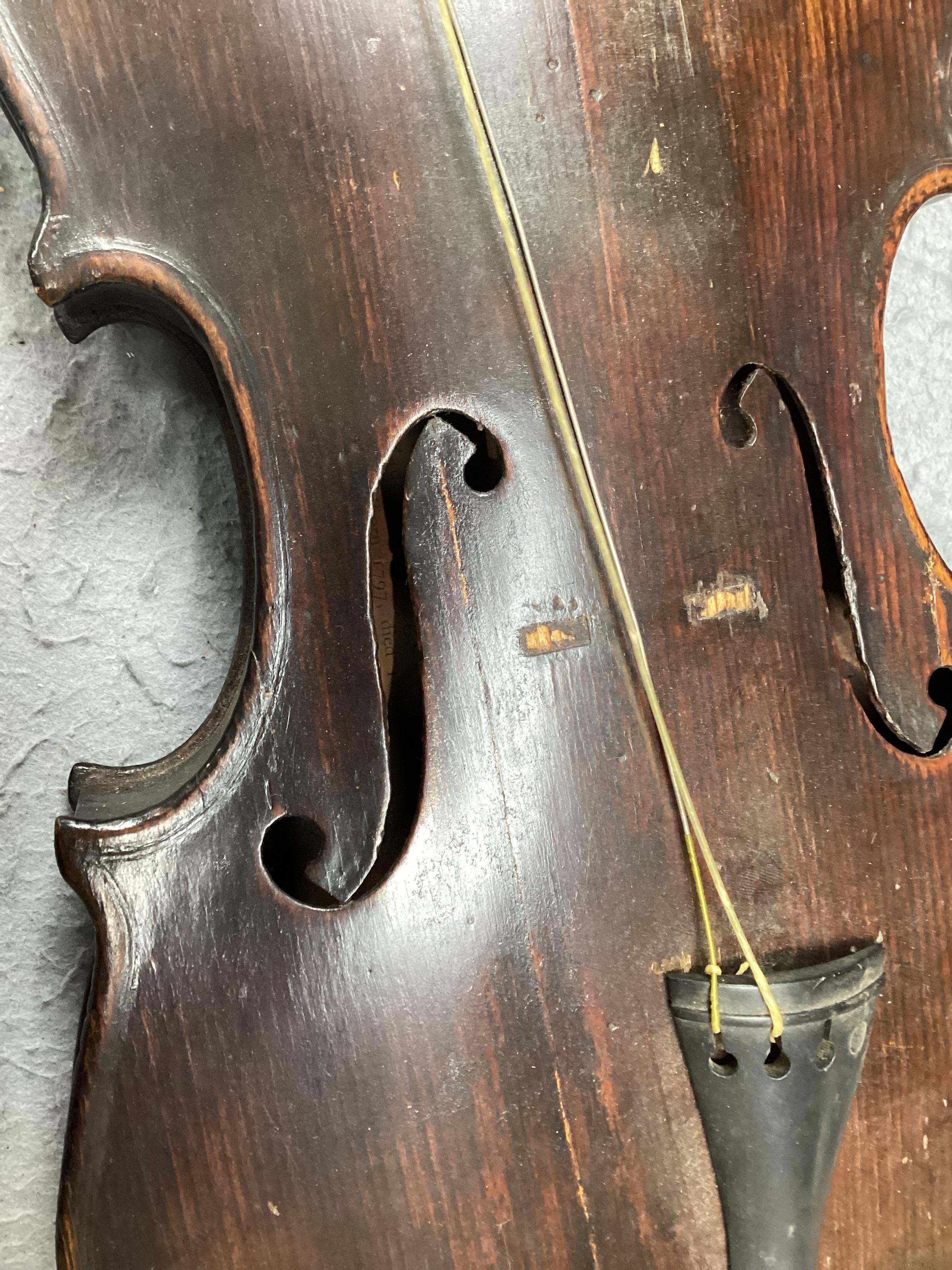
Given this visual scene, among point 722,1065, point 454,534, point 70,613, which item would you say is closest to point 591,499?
point 454,534

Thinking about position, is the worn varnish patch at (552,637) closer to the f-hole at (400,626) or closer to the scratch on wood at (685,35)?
the f-hole at (400,626)

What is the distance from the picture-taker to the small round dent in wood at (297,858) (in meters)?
0.65

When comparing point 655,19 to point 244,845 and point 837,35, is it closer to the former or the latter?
point 837,35

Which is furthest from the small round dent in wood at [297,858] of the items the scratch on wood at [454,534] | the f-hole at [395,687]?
Result: the scratch on wood at [454,534]

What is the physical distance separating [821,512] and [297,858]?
42 cm

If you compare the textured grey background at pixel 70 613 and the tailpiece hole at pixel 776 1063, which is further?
the textured grey background at pixel 70 613

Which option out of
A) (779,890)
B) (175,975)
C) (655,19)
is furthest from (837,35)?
(175,975)

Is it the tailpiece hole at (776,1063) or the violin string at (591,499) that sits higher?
the violin string at (591,499)

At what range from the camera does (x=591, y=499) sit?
2.23 ft

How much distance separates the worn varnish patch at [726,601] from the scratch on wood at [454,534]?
149mm

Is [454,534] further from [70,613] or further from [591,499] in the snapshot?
[70,613]

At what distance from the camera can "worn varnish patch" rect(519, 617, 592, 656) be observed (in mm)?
670

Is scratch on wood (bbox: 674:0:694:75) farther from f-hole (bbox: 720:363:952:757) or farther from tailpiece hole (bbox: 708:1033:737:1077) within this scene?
tailpiece hole (bbox: 708:1033:737:1077)

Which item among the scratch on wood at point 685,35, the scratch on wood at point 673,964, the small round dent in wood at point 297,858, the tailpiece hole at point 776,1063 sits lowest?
the tailpiece hole at point 776,1063
